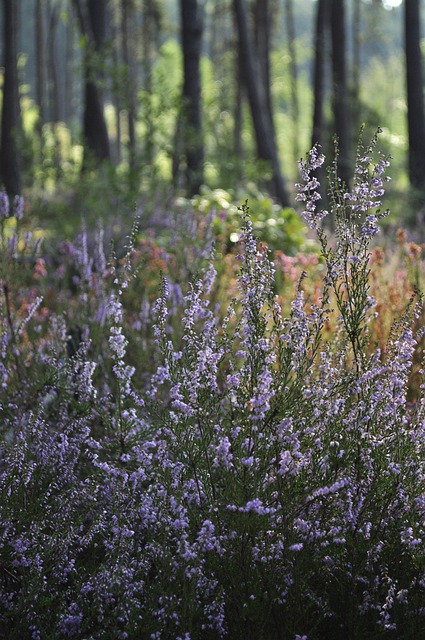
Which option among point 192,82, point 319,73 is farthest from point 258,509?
point 319,73

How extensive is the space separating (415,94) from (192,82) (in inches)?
177

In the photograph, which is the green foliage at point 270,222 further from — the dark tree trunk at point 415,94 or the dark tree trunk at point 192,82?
the dark tree trunk at point 415,94

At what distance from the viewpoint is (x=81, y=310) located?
531 centimetres

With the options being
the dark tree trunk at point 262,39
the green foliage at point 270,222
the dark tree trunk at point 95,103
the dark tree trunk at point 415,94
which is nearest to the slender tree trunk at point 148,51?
the dark tree trunk at point 95,103

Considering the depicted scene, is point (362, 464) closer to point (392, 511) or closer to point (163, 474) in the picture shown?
point (392, 511)

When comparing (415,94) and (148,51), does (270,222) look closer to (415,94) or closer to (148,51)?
(415,94)

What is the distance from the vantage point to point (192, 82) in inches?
558

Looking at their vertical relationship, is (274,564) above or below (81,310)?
below

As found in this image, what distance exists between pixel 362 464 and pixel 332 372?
14.6 inches

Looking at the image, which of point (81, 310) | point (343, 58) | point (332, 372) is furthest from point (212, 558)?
point (343, 58)

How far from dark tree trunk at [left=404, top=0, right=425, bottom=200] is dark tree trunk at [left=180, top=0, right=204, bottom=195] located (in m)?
4.23

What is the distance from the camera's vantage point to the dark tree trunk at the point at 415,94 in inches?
609

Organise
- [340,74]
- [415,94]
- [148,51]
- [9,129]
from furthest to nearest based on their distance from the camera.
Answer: [148,51] → [340,74] → [415,94] → [9,129]

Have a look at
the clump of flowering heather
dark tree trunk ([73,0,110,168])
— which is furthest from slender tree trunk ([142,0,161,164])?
the clump of flowering heather
